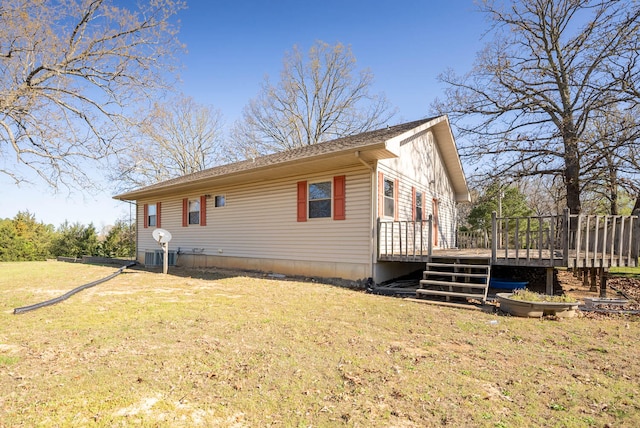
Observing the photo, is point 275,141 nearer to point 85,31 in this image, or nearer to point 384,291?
point 85,31

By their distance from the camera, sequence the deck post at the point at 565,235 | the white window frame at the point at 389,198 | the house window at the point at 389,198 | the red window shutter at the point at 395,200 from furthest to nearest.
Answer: the red window shutter at the point at 395,200 → the house window at the point at 389,198 → the white window frame at the point at 389,198 → the deck post at the point at 565,235

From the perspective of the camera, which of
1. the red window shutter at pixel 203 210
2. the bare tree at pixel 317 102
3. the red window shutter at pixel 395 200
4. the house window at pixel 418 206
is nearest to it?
the red window shutter at pixel 395 200

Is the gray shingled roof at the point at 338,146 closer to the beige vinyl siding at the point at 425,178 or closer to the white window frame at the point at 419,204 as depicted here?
the beige vinyl siding at the point at 425,178

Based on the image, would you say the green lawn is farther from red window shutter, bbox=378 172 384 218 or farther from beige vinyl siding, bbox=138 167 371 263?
red window shutter, bbox=378 172 384 218

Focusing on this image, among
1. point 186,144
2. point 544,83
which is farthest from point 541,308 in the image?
point 186,144

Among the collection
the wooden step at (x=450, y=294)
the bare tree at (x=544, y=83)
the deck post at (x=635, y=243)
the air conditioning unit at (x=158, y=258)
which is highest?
the bare tree at (x=544, y=83)

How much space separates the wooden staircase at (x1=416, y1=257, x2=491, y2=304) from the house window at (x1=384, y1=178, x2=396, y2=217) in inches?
76.7

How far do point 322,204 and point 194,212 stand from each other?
688cm

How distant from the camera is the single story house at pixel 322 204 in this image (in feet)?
28.4

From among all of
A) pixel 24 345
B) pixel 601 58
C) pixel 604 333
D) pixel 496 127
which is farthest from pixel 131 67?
pixel 601 58

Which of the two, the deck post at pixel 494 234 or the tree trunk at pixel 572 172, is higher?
the tree trunk at pixel 572 172

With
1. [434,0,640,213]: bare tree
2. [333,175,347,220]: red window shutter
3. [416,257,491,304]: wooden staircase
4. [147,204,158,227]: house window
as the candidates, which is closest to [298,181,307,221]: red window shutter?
[333,175,347,220]: red window shutter

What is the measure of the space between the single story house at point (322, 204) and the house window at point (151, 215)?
1.33 meters

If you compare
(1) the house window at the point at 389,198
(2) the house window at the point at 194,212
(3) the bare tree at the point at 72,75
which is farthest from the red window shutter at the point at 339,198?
(2) the house window at the point at 194,212
